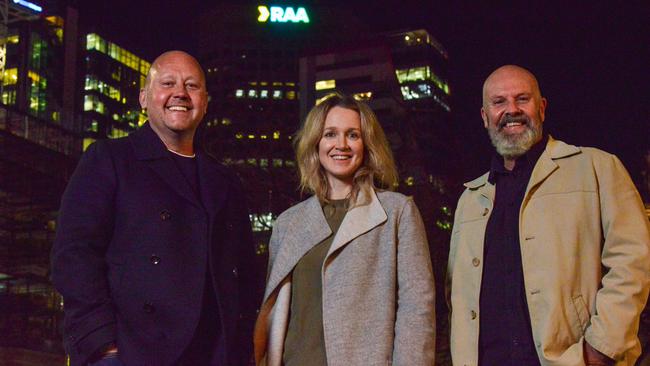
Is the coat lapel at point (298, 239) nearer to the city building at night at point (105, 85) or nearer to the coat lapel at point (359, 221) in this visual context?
the coat lapel at point (359, 221)

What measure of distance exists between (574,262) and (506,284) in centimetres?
35

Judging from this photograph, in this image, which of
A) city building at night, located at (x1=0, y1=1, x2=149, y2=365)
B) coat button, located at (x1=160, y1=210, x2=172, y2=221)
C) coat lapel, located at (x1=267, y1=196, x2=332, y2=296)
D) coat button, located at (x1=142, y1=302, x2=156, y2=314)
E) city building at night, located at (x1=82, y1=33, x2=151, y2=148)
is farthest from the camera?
city building at night, located at (x1=82, y1=33, x2=151, y2=148)

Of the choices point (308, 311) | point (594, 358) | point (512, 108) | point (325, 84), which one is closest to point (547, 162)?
point (512, 108)

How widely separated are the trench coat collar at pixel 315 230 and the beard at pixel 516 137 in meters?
0.79

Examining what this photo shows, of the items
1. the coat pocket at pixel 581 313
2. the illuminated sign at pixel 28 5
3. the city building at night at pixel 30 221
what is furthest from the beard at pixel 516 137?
the illuminated sign at pixel 28 5

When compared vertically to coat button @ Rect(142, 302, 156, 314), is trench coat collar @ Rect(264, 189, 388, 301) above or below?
above

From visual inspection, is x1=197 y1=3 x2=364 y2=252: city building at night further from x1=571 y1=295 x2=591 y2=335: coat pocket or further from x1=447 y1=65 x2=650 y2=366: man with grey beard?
x1=571 y1=295 x2=591 y2=335: coat pocket

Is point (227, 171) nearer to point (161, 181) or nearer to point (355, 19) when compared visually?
point (161, 181)

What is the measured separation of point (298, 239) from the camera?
3.53 meters

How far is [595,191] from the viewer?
11.0 feet

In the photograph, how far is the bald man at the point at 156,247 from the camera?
272 centimetres

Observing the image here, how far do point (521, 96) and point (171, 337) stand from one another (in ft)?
7.40

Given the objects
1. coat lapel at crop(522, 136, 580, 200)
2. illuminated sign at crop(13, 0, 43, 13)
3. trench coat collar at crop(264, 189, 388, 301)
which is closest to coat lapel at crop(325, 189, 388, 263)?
trench coat collar at crop(264, 189, 388, 301)

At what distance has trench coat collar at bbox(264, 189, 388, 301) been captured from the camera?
11.0 ft
